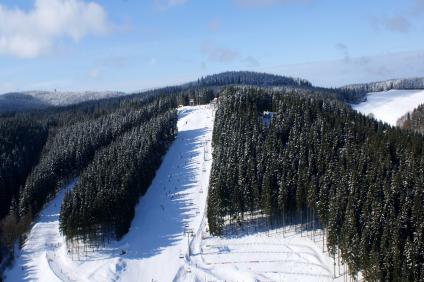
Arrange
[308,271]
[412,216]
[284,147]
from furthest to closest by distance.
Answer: [284,147] → [308,271] → [412,216]

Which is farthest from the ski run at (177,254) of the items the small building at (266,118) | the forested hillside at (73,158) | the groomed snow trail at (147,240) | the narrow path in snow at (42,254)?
the small building at (266,118)

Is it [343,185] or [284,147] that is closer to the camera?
[343,185]

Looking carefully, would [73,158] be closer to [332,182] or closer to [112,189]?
[112,189]

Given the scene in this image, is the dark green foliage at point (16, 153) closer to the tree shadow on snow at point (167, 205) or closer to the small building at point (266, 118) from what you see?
the tree shadow on snow at point (167, 205)

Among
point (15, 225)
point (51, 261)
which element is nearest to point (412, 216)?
point (51, 261)

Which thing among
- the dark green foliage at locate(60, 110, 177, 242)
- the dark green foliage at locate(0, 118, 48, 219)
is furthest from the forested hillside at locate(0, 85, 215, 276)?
the dark green foliage at locate(60, 110, 177, 242)

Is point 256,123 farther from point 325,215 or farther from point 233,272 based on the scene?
point 233,272
